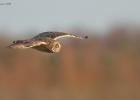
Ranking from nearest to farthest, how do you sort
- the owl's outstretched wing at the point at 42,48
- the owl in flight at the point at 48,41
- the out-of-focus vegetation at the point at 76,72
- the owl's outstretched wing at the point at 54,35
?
1. the owl in flight at the point at 48,41
2. the owl's outstretched wing at the point at 42,48
3. the owl's outstretched wing at the point at 54,35
4. the out-of-focus vegetation at the point at 76,72

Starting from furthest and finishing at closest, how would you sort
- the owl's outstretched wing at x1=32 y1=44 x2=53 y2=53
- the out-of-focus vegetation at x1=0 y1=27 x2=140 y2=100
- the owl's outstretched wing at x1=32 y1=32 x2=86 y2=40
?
the out-of-focus vegetation at x1=0 y1=27 x2=140 y2=100 < the owl's outstretched wing at x1=32 y1=32 x2=86 y2=40 < the owl's outstretched wing at x1=32 y1=44 x2=53 y2=53

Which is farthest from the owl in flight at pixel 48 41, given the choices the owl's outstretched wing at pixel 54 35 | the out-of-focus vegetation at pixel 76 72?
the out-of-focus vegetation at pixel 76 72

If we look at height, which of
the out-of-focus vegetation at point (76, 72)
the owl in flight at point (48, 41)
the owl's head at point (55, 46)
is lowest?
the out-of-focus vegetation at point (76, 72)

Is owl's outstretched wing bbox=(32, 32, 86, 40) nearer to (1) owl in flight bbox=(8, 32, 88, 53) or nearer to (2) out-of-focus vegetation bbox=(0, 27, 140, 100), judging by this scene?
(1) owl in flight bbox=(8, 32, 88, 53)

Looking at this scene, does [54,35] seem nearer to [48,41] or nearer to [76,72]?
[48,41]

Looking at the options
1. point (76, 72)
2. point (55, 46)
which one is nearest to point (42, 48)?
point (55, 46)

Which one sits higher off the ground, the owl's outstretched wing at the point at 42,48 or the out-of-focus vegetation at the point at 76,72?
the owl's outstretched wing at the point at 42,48

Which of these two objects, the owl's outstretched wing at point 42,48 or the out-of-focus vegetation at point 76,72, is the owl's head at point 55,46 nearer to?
the owl's outstretched wing at point 42,48

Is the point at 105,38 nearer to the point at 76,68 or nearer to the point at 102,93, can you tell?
the point at 76,68

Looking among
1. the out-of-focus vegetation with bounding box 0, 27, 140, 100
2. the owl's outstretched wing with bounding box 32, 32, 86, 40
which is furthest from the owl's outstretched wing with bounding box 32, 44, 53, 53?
the out-of-focus vegetation with bounding box 0, 27, 140, 100
